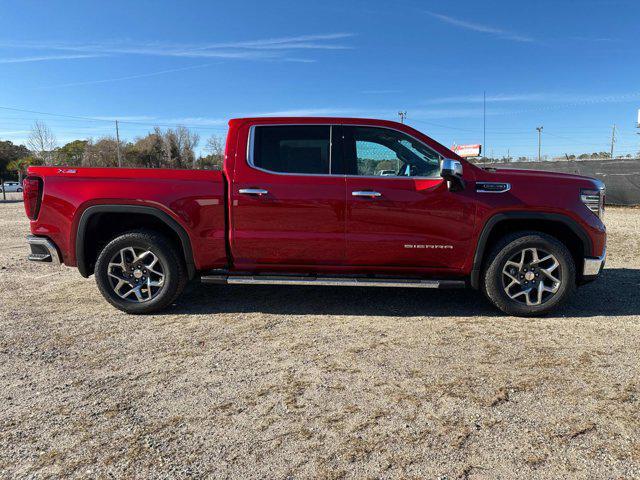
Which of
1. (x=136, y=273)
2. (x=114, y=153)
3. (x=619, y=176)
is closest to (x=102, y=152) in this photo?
(x=114, y=153)

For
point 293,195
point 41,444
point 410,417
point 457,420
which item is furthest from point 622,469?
point 293,195

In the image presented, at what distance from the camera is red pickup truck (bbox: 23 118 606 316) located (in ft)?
14.3

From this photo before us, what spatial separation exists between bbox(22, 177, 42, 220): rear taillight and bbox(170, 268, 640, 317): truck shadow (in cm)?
164

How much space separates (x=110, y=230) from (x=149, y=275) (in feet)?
2.39

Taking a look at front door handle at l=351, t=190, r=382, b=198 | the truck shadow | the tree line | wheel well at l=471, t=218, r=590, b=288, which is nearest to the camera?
front door handle at l=351, t=190, r=382, b=198

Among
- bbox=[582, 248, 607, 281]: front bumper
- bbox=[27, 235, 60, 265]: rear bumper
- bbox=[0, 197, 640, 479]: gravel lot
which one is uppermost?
bbox=[27, 235, 60, 265]: rear bumper

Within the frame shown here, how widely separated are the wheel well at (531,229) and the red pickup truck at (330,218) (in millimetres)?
14

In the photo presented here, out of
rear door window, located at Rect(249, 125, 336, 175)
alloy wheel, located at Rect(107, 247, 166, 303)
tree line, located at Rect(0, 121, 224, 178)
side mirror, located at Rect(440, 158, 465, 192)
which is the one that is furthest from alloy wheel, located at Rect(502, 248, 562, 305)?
tree line, located at Rect(0, 121, 224, 178)

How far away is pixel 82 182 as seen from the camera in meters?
4.42

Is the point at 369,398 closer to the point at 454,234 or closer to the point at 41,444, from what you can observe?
the point at 41,444

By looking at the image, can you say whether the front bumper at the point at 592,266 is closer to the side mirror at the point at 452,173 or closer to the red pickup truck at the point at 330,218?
the red pickup truck at the point at 330,218

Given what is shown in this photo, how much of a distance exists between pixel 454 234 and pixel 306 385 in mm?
2206

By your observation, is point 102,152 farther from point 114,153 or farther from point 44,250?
point 44,250

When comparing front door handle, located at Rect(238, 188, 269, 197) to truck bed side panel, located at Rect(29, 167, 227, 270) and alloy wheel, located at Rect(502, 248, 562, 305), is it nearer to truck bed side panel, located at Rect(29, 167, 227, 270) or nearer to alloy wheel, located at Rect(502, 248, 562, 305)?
truck bed side panel, located at Rect(29, 167, 227, 270)
